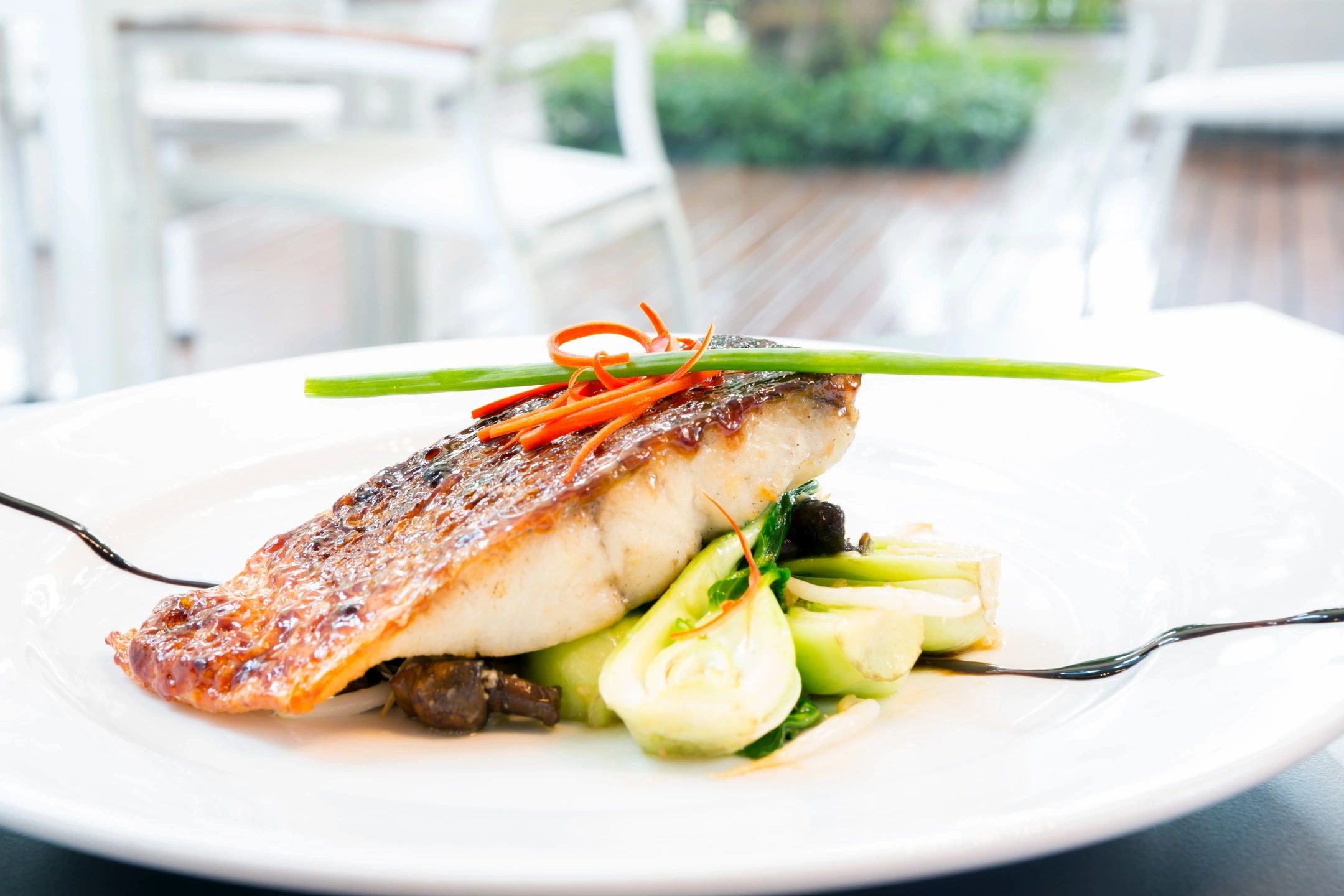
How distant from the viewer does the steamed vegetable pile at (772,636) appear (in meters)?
1.01

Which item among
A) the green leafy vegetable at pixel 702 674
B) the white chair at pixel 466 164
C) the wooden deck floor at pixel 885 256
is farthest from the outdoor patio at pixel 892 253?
the green leafy vegetable at pixel 702 674

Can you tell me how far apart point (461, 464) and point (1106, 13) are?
11.2 meters

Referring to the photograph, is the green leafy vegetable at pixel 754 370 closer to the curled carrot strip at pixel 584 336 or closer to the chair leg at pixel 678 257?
the curled carrot strip at pixel 584 336

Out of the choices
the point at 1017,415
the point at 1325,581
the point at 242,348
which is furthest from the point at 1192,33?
the point at 1325,581

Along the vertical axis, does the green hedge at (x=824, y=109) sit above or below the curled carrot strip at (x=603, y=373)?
above

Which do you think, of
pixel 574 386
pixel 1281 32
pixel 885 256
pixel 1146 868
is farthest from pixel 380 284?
→ pixel 1281 32

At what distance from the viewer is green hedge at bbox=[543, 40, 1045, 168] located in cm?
944

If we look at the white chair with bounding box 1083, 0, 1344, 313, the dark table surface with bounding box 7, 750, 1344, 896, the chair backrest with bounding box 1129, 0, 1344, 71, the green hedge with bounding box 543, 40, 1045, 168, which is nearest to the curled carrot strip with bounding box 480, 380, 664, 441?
the dark table surface with bounding box 7, 750, 1344, 896

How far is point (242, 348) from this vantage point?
5.67 m

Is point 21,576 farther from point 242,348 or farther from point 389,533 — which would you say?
point 242,348

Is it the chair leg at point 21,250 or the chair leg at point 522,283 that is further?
the chair leg at point 21,250

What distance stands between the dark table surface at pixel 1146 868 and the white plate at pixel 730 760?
78 millimetres

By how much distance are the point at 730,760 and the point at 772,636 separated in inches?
4.8

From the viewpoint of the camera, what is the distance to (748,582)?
1182mm
